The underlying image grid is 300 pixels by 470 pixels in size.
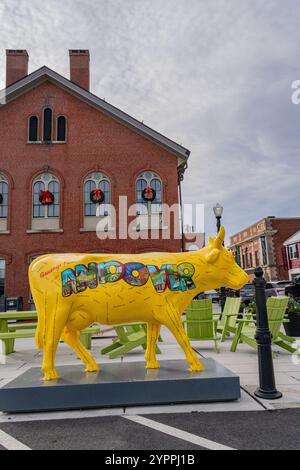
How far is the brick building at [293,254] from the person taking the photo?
38.5 meters

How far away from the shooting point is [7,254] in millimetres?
17328

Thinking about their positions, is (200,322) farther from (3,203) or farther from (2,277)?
(3,203)

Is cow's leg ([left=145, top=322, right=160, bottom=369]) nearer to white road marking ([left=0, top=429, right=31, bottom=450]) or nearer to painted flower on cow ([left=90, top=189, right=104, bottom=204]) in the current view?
white road marking ([left=0, top=429, right=31, bottom=450])

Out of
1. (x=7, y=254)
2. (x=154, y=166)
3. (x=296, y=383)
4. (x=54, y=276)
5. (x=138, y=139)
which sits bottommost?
(x=296, y=383)

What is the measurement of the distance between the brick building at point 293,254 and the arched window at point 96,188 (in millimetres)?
27651

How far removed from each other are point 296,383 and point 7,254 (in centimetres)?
1568

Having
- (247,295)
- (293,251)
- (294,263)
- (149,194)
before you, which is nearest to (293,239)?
(293,251)

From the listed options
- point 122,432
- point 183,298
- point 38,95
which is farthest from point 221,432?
point 38,95

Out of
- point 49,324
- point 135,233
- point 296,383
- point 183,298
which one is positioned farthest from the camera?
point 135,233

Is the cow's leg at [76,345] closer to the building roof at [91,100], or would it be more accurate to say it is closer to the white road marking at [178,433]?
the white road marking at [178,433]

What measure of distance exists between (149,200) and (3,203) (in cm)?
771
